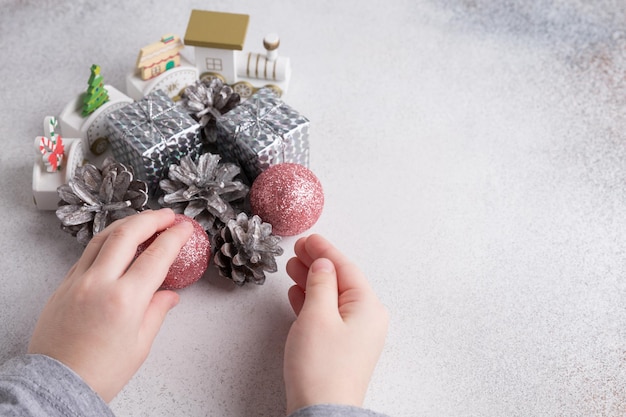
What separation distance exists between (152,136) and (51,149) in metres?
0.13

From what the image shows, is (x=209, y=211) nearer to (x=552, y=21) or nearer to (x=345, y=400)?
(x=345, y=400)

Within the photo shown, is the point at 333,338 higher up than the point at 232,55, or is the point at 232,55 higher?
the point at 232,55

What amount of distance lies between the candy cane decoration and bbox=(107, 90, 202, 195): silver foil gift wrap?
0.23 ft

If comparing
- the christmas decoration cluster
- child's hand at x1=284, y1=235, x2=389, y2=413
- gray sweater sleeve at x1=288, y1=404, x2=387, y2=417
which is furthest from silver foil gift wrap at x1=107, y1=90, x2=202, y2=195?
gray sweater sleeve at x1=288, y1=404, x2=387, y2=417

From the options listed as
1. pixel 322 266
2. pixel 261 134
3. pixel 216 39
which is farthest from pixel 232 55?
pixel 322 266

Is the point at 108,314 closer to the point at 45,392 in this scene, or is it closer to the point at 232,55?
the point at 45,392

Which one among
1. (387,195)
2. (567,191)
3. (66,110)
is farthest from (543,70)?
(66,110)

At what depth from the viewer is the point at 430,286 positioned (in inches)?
34.7

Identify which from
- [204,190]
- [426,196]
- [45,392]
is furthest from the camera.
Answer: [426,196]

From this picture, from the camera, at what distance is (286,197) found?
84 cm

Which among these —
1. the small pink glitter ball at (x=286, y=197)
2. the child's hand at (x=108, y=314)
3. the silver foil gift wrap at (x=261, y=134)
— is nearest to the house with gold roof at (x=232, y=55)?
the silver foil gift wrap at (x=261, y=134)

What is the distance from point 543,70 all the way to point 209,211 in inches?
25.2

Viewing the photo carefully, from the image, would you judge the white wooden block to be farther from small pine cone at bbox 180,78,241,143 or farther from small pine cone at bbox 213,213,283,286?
small pine cone at bbox 213,213,283,286

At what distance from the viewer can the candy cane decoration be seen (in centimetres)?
87
